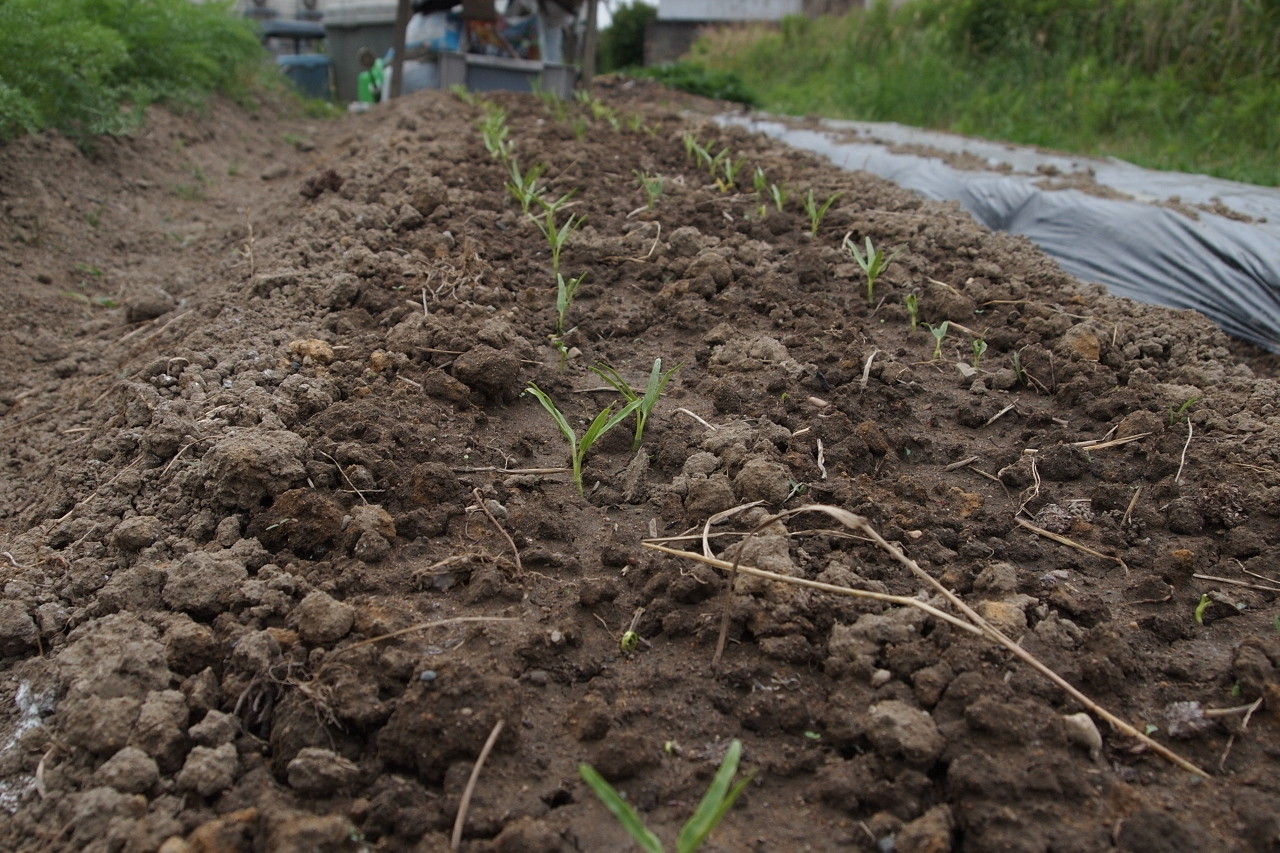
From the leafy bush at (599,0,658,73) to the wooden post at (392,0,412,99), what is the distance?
40.5ft

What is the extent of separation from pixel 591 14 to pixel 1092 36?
499 centimetres

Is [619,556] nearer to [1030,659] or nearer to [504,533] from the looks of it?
Answer: [504,533]

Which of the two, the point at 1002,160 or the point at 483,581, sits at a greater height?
the point at 1002,160

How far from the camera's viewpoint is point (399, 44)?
323 inches

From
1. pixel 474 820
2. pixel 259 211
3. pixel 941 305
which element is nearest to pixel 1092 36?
pixel 941 305

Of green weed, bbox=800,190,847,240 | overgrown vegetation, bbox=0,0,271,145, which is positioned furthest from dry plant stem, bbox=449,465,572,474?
overgrown vegetation, bbox=0,0,271,145

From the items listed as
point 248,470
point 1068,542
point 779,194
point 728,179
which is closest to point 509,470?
point 248,470

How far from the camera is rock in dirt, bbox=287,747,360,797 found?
4.21 feet

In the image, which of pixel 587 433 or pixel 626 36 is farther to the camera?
pixel 626 36

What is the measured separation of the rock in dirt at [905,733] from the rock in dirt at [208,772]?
103cm

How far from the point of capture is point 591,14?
8.97m

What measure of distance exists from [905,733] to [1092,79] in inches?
316

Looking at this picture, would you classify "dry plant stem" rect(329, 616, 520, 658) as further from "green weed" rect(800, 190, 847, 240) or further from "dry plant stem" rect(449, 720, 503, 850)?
"green weed" rect(800, 190, 847, 240)

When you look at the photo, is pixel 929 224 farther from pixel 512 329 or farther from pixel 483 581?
pixel 483 581
